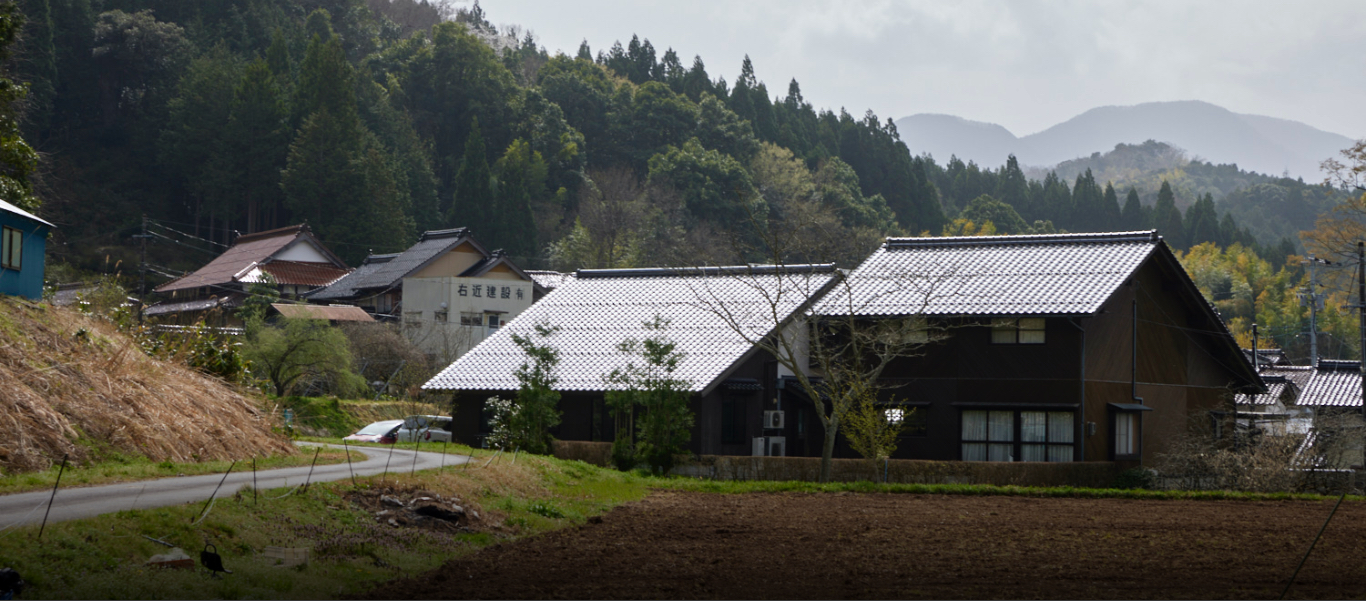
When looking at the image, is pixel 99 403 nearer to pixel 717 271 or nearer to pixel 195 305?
pixel 717 271

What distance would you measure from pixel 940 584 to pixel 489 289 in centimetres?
4531

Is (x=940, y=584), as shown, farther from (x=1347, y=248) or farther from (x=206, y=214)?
(x=206, y=214)

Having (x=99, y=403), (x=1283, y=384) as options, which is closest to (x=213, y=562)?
(x=99, y=403)

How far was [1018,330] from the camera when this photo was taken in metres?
26.4

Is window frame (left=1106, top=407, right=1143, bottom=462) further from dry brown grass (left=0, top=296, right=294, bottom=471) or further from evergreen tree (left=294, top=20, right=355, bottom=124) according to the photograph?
evergreen tree (left=294, top=20, right=355, bottom=124)

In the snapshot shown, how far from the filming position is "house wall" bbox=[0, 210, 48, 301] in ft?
67.5

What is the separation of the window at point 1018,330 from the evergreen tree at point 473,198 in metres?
46.4

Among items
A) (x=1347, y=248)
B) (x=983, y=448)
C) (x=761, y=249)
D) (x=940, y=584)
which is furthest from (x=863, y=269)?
(x=761, y=249)

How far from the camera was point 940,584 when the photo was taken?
34.4 ft

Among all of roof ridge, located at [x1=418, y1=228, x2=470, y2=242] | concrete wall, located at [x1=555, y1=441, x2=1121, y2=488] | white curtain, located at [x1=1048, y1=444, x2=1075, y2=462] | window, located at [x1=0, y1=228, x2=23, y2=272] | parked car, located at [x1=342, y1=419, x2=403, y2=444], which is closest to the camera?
window, located at [x1=0, y1=228, x2=23, y2=272]

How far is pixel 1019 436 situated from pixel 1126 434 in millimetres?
3180

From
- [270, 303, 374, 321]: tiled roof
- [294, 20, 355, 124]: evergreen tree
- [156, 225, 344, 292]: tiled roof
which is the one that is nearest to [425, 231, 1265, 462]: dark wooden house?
[270, 303, 374, 321]: tiled roof

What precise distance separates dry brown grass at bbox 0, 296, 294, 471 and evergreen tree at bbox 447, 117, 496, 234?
47749 mm

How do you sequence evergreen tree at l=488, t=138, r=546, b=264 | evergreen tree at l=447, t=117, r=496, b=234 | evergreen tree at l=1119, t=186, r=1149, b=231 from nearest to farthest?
evergreen tree at l=488, t=138, r=546, b=264 < evergreen tree at l=447, t=117, r=496, b=234 < evergreen tree at l=1119, t=186, r=1149, b=231
